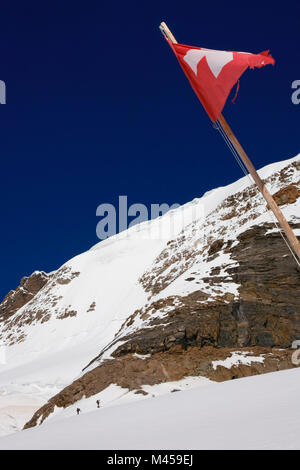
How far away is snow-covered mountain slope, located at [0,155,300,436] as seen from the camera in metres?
23.3

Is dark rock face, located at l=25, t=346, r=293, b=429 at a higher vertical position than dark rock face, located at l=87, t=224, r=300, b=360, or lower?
lower

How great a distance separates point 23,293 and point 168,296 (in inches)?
3266

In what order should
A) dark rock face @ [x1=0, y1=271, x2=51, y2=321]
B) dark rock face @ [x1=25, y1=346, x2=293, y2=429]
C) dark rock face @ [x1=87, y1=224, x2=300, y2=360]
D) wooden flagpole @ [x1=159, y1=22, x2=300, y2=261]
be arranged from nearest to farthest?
1. wooden flagpole @ [x1=159, y1=22, x2=300, y2=261]
2. dark rock face @ [x1=25, y1=346, x2=293, y2=429]
3. dark rock face @ [x1=87, y1=224, x2=300, y2=360]
4. dark rock face @ [x1=0, y1=271, x2=51, y2=321]

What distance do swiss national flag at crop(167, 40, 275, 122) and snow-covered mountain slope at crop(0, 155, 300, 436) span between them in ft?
10.1

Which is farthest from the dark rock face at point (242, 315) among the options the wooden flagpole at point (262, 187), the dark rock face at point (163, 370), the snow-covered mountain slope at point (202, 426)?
the wooden flagpole at point (262, 187)

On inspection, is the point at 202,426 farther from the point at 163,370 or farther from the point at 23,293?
the point at 23,293

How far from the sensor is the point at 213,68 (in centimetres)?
695

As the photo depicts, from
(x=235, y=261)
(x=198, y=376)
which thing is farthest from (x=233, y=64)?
(x=235, y=261)

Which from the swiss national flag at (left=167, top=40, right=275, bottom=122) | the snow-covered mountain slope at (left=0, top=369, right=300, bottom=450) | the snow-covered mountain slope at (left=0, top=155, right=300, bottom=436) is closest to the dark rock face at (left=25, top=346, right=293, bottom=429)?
the snow-covered mountain slope at (left=0, top=155, right=300, bottom=436)

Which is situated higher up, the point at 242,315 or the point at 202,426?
the point at 242,315

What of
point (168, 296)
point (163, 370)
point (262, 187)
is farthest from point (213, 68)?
point (168, 296)

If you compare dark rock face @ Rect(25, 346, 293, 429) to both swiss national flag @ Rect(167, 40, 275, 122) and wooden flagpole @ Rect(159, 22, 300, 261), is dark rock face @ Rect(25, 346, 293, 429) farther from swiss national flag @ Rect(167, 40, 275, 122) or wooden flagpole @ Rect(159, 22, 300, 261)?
swiss national flag @ Rect(167, 40, 275, 122)

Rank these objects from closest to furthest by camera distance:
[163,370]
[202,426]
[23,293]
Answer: [202,426], [163,370], [23,293]
